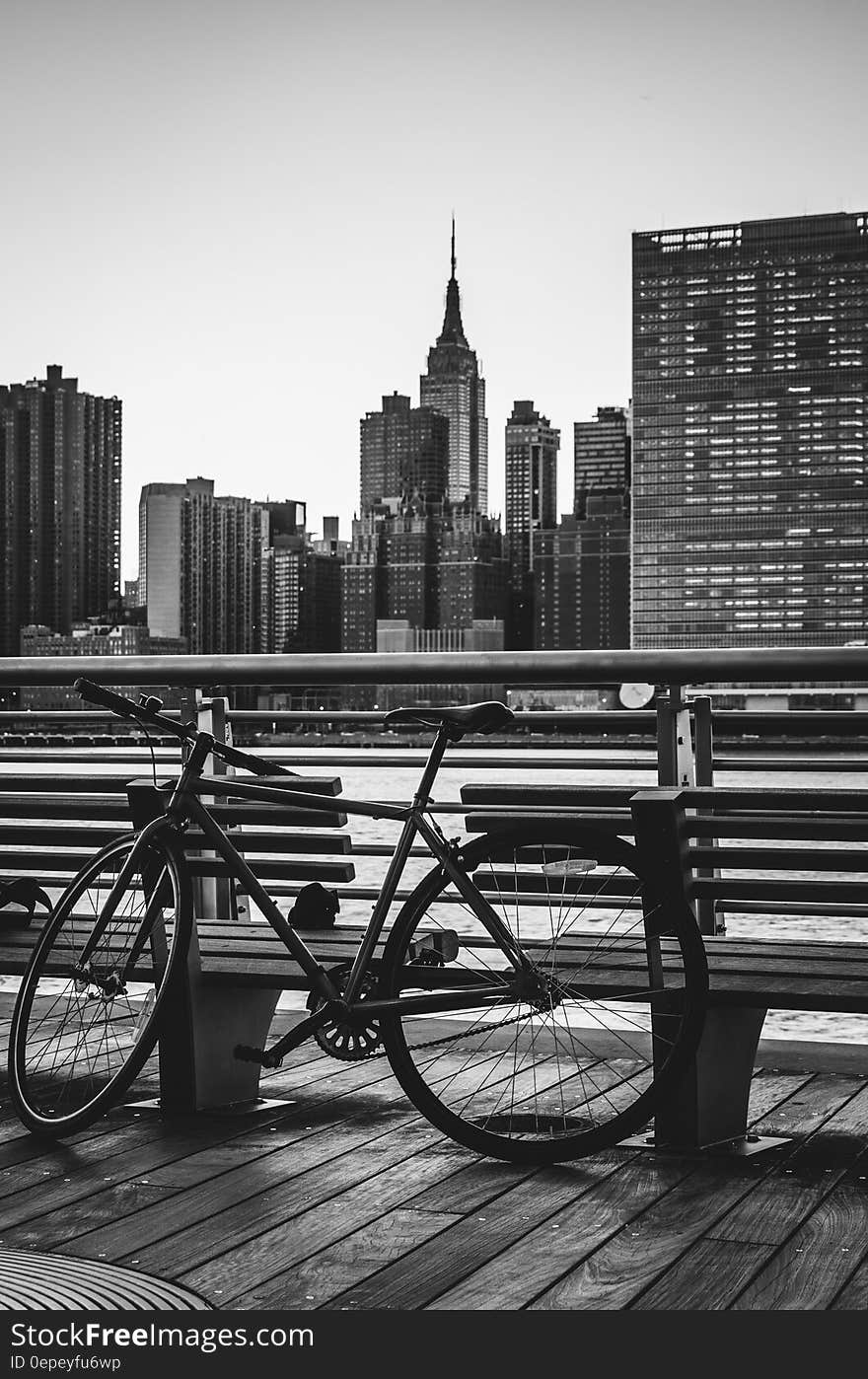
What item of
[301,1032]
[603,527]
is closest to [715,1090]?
[301,1032]

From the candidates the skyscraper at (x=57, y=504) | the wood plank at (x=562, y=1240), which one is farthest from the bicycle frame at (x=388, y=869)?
the skyscraper at (x=57, y=504)

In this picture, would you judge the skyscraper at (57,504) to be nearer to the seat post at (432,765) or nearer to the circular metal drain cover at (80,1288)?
the seat post at (432,765)

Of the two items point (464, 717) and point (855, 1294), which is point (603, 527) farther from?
point (855, 1294)

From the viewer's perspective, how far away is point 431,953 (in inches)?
127

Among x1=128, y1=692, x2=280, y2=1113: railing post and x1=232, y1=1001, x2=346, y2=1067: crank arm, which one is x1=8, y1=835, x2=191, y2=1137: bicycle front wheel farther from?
x1=232, y1=1001, x2=346, y2=1067: crank arm

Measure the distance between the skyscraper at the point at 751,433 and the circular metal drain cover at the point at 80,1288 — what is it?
99133mm

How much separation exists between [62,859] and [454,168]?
11779 cm

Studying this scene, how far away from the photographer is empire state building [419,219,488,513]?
14612 cm

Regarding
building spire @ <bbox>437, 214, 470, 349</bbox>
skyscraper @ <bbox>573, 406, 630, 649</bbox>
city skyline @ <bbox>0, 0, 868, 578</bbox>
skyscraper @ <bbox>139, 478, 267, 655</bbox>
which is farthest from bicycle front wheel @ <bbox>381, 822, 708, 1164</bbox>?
building spire @ <bbox>437, 214, 470, 349</bbox>

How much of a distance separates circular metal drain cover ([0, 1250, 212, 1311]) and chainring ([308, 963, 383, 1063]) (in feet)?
2.40

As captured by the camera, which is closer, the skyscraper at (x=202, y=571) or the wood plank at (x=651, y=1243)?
the wood plank at (x=651, y=1243)

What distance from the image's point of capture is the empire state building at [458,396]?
146 m

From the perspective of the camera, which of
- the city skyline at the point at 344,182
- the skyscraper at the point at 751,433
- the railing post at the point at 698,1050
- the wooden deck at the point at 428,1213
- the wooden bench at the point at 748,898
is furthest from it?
the skyscraper at the point at 751,433

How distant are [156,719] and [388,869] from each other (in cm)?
58
